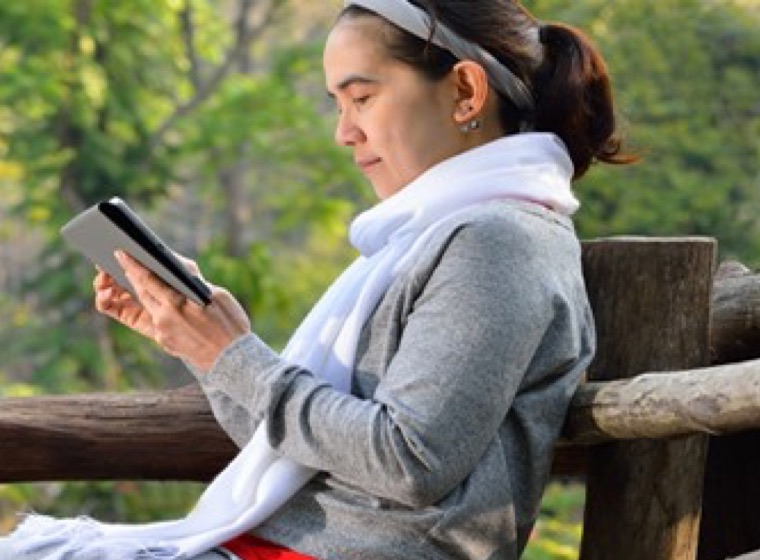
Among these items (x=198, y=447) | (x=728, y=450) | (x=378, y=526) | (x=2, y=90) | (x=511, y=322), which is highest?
(x=511, y=322)

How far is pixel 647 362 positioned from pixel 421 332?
0.51 meters

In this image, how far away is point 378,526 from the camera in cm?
212

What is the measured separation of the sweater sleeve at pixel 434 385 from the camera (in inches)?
79.7

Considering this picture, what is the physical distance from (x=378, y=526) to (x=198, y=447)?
80 cm

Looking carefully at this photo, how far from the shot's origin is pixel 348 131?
230cm

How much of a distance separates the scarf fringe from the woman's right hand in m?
0.29

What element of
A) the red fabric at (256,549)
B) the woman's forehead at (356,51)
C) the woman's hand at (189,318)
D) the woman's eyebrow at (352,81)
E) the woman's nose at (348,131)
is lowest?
the red fabric at (256,549)

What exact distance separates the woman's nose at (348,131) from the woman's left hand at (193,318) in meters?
0.27

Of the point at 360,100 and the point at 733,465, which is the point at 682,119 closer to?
the point at 733,465

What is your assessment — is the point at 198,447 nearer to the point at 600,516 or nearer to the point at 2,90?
the point at 600,516

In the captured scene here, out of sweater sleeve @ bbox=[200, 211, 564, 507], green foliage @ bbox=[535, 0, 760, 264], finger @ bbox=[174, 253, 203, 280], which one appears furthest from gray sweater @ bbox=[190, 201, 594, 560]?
green foliage @ bbox=[535, 0, 760, 264]

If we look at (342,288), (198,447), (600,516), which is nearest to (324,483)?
(342,288)

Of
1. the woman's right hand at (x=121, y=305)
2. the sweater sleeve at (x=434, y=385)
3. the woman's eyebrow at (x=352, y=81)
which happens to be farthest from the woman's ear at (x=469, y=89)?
the woman's right hand at (x=121, y=305)

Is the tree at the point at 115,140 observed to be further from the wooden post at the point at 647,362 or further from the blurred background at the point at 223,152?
the wooden post at the point at 647,362
